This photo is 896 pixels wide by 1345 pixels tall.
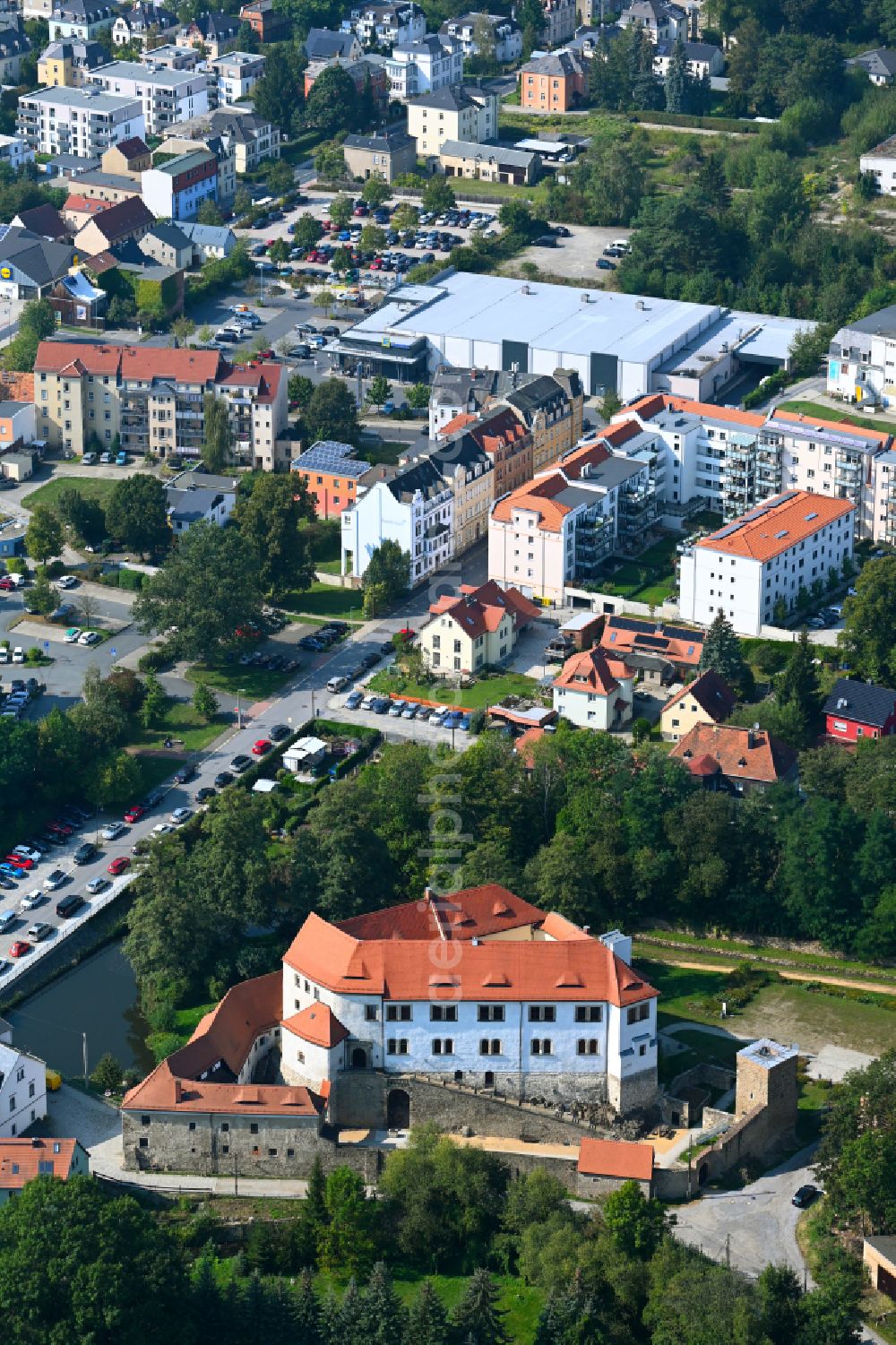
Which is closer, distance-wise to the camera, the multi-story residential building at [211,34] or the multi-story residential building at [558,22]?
the multi-story residential building at [211,34]

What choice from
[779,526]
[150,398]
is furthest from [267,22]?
[779,526]

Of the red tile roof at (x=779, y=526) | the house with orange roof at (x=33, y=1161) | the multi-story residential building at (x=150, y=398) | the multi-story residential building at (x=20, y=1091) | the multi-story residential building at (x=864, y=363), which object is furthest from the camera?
the multi-story residential building at (x=864, y=363)

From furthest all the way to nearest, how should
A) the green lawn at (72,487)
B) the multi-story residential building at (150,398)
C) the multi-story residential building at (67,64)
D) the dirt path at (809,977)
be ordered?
the multi-story residential building at (67,64) < the multi-story residential building at (150,398) < the green lawn at (72,487) < the dirt path at (809,977)

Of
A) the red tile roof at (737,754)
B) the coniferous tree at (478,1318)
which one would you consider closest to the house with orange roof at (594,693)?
the red tile roof at (737,754)

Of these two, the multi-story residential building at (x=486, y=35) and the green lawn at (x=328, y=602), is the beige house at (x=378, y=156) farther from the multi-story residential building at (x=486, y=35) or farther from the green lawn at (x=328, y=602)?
the green lawn at (x=328, y=602)

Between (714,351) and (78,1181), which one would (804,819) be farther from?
(714,351)

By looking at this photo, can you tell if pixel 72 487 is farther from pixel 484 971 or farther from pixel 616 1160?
pixel 616 1160

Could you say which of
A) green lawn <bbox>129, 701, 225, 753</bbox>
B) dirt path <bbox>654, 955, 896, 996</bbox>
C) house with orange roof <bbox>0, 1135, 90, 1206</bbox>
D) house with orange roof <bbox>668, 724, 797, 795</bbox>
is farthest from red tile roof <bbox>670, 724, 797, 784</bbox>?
house with orange roof <bbox>0, 1135, 90, 1206</bbox>

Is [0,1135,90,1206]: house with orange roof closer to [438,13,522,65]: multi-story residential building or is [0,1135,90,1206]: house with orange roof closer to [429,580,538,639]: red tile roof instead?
[429,580,538,639]: red tile roof
